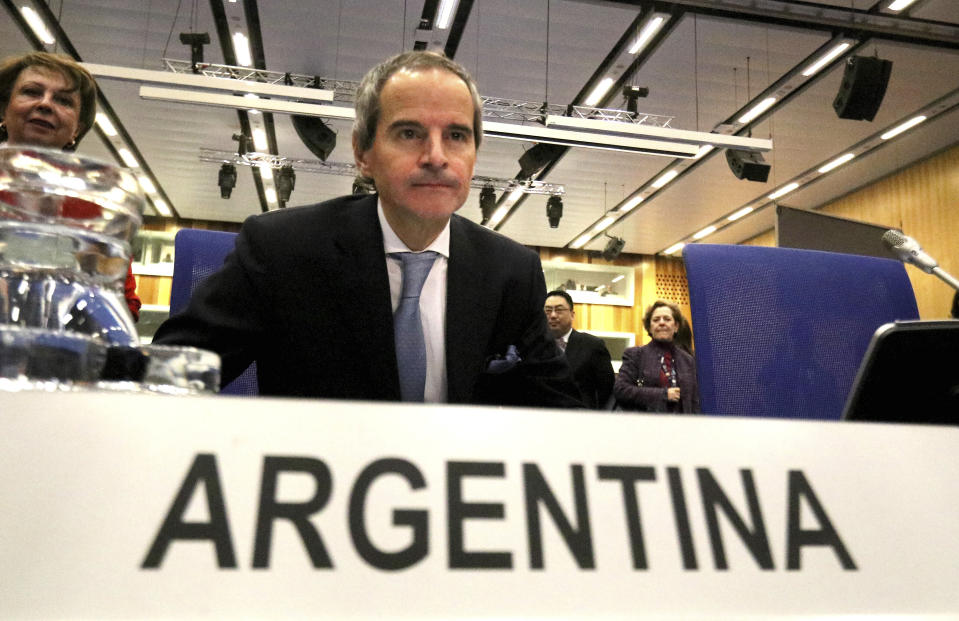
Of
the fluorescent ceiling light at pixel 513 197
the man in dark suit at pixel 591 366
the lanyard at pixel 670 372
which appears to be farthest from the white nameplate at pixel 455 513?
the fluorescent ceiling light at pixel 513 197

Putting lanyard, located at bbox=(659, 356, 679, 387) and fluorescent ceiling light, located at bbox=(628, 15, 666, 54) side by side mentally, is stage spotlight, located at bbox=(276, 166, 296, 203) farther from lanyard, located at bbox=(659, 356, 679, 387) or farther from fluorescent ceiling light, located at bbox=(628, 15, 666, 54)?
lanyard, located at bbox=(659, 356, 679, 387)

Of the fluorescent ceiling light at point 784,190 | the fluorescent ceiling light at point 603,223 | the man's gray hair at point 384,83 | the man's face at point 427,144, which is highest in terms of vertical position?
the fluorescent ceiling light at point 784,190

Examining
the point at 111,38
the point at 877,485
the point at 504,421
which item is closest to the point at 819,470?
the point at 877,485

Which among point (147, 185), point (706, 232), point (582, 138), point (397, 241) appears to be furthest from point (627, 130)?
point (147, 185)

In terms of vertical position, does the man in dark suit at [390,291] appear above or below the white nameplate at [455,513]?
above

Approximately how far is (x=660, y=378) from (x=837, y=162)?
462cm

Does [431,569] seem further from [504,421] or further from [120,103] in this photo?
[120,103]

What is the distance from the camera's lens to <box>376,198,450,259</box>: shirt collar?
3.99 feet

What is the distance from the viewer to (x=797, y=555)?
1.12ft

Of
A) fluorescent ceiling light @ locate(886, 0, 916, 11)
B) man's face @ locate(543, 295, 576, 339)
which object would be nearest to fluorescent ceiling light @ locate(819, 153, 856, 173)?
fluorescent ceiling light @ locate(886, 0, 916, 11)

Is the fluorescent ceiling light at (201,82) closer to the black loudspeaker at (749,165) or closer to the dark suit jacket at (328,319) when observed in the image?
the black loudspeaker at (749,165)

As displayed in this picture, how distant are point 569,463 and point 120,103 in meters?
7.56

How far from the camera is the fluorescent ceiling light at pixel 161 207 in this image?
9.98 m

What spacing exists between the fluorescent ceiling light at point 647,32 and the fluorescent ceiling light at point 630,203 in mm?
3429
